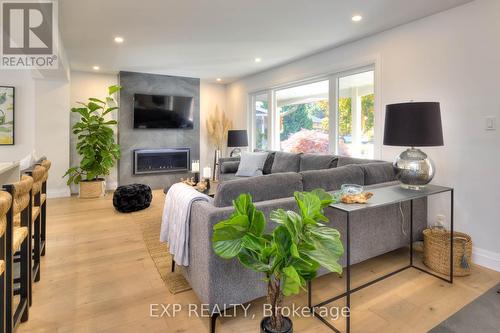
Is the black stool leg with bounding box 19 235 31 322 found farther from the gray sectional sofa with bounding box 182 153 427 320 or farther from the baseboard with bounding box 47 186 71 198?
the baseboard with bounding box 47 186 71 198

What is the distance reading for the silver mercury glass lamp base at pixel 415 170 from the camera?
2.36 metres

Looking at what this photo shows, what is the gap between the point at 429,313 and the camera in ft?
6.26

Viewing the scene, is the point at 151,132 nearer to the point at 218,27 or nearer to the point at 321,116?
the point at 218,27

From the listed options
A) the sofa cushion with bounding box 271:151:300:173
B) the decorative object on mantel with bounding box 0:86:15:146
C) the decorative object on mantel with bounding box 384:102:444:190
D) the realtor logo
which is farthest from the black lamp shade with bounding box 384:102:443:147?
the decorative object on mantel with bounding box 0:86:15:146

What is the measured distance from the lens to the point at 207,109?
22.7 ft

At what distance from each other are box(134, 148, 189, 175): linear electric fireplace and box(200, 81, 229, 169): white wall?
50 centimetres

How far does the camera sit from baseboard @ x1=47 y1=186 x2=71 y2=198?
17.3 feet

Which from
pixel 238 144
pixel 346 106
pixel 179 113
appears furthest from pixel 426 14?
pixel 179 113

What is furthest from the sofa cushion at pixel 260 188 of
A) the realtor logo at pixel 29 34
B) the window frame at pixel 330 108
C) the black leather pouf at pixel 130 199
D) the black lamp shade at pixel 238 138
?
the black lamp shade at pixel 238 138

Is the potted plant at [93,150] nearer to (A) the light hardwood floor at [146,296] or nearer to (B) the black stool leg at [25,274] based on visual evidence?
(A) the light hardwood floor at [146,296]

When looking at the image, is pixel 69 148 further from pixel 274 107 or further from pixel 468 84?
pixel 468 84

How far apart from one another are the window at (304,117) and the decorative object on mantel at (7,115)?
467cm

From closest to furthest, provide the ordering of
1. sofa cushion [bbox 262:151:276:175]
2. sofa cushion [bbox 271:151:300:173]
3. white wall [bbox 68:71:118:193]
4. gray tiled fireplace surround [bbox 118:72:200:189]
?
sofa cushion [bbox 271:151:300:173] < sofa cushion [bbox 262:151:276:175] < white wall [bbox 68:71:118:193] < gray tiled fireplace surround [bbox 118:72:200:189]

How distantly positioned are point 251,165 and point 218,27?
224 centimetres
